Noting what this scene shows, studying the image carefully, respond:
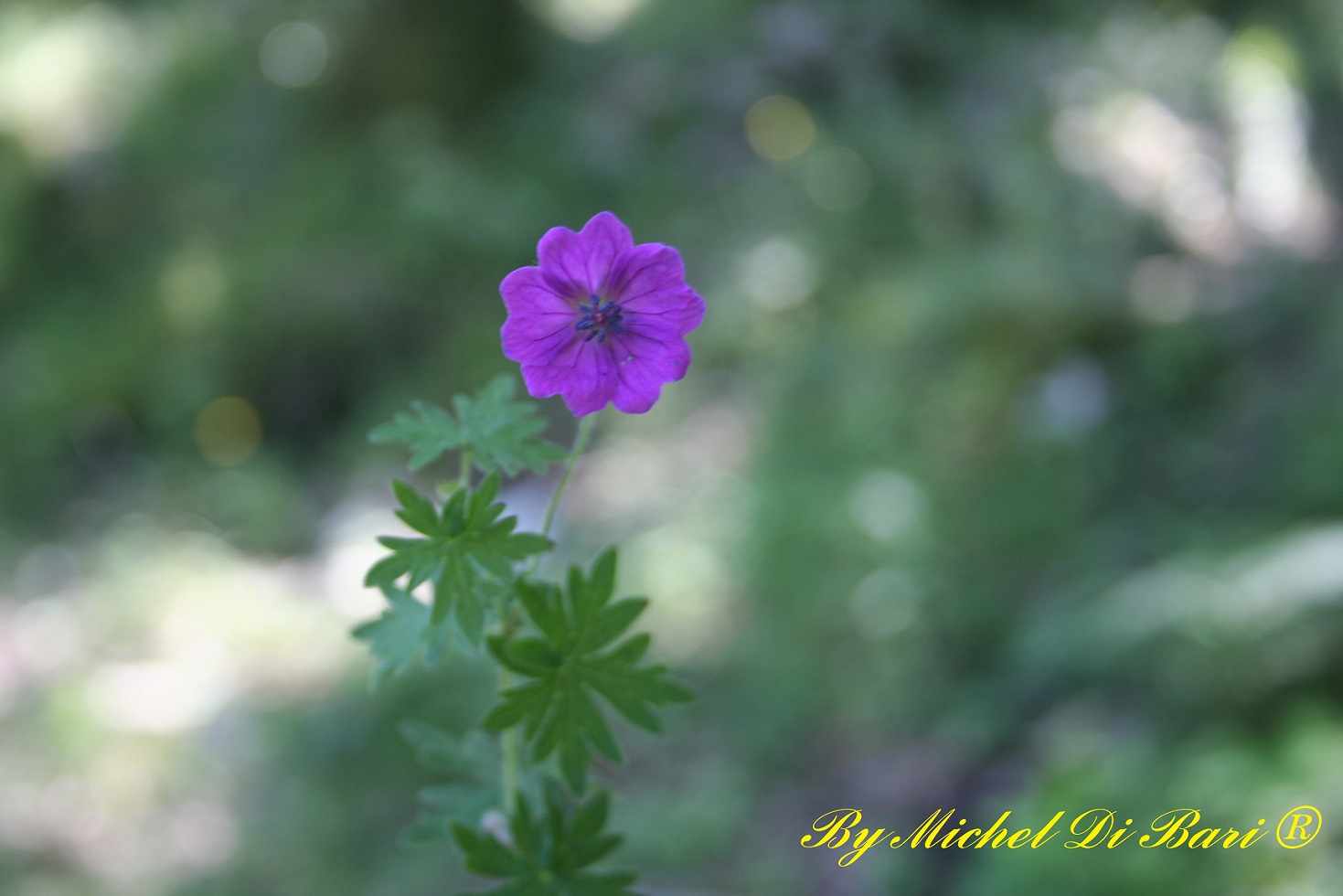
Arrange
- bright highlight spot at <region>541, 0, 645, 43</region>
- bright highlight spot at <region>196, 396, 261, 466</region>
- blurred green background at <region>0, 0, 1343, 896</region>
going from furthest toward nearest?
bright highlight spot at <region>541, 0, 645, 43</region> → bright highlight spot at <region>196, 396, 261, 466</region> → blurred green background at <region>0, 0, 1343, 896</region>

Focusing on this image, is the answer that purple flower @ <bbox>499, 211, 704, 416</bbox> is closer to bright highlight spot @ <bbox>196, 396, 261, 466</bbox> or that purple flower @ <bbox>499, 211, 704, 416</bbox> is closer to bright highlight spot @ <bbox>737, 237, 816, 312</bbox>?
bright highlight spot @ <bbox>737, 237, 816, 312</bbox>

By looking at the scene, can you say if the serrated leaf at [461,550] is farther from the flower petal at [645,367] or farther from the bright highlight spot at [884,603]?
A: the bright highlight spot at [884,603]

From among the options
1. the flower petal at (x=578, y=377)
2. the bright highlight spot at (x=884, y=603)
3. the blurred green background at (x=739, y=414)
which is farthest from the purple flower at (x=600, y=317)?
the bright highlight spot at (x=884, y=603)

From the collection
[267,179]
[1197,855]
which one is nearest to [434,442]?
[1197,855]

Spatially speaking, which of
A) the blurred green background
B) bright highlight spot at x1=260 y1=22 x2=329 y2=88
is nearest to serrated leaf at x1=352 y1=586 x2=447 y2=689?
the blurred green background

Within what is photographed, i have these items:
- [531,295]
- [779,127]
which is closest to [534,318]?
Answer: [531,295]

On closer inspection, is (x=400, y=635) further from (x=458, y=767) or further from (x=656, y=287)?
(x=656, y=287)

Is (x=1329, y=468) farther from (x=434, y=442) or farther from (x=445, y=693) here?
(x=434, y=442)
